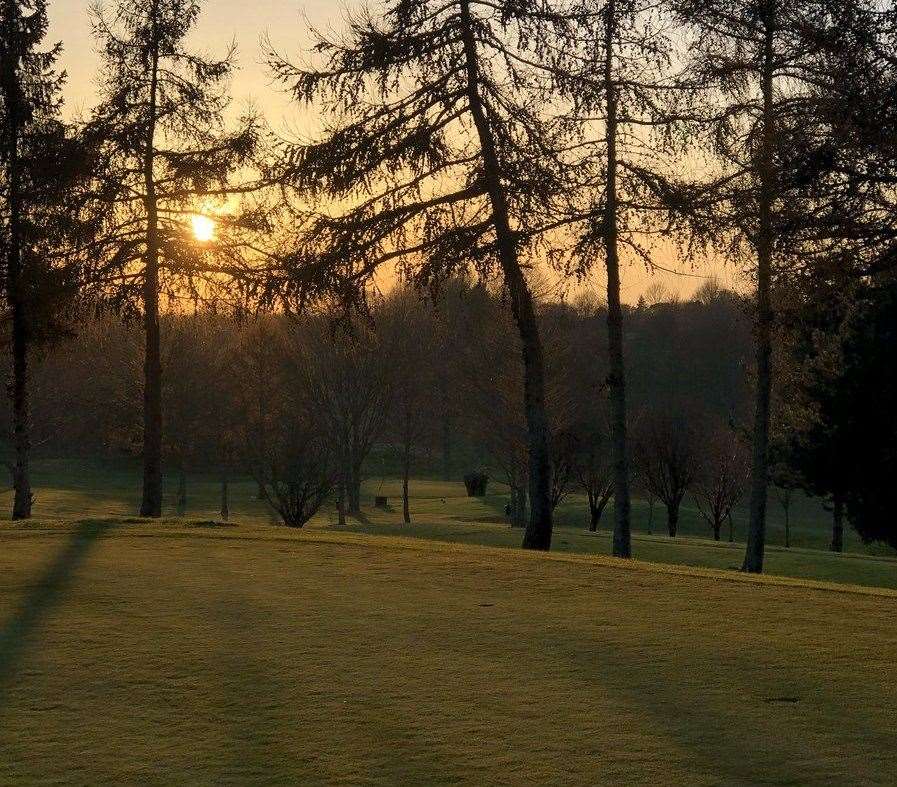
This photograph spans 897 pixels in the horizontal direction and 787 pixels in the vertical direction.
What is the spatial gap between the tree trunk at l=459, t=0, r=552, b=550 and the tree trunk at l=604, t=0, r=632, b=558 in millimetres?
1737

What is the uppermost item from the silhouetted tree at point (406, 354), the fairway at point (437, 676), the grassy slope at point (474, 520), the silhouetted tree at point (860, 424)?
the silhouetted tree at point (406, 354)

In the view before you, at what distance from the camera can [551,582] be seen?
445 inches

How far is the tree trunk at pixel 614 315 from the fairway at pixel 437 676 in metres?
9.54

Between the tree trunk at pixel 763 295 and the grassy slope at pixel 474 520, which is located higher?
the tree trunk at pixel 763 295

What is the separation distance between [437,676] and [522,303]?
1293 centimetres

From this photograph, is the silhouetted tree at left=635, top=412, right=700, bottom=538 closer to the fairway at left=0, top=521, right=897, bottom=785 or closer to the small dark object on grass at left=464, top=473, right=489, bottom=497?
the small dark object on grass at left=464, top=473, right=489, bottom=497

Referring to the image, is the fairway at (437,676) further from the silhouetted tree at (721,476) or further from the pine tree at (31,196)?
the silhouetted tree at (721,476)

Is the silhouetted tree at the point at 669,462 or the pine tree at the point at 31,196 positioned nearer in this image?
the pine tree at the point at 31,196

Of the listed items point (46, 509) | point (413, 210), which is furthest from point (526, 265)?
point (46, 509)

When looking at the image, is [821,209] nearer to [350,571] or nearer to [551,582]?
[551,582]

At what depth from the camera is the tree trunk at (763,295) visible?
1653 cm

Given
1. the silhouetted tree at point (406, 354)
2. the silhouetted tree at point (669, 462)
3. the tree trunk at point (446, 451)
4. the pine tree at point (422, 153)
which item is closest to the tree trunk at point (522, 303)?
the pine tree at point (422, 153)

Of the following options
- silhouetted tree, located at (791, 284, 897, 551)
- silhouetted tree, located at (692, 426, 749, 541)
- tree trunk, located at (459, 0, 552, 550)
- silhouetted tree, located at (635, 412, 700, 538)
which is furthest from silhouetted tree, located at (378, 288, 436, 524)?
tree trunk, located at (459, 0, 552, 550)

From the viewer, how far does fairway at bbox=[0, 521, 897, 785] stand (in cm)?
531
